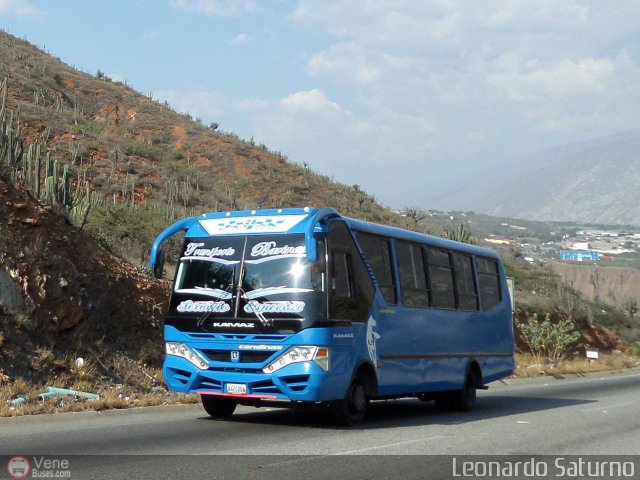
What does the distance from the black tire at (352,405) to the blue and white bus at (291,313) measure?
0.6 inches

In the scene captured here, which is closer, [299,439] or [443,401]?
[299,439]

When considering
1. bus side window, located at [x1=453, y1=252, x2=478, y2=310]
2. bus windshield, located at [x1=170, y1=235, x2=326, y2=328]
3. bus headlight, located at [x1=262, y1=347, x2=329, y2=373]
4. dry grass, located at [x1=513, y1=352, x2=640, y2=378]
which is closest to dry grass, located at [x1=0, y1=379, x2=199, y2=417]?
bus windshield, located at [x1=170, y1=235, x2=326, y2=328]

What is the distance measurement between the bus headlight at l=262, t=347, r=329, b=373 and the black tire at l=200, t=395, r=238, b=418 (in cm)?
204

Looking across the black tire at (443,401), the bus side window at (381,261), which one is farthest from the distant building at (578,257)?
the bus side window at (381,261)

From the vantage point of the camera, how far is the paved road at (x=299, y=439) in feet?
30.5

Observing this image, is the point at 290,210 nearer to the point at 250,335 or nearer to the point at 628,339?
the point at 250,335

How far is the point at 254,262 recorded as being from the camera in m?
12.7

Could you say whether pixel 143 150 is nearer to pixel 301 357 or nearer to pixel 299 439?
pixel 301 357

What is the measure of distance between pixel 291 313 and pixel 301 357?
0.61 meters

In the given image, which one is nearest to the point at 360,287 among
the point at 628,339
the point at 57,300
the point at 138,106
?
the point at 57,300

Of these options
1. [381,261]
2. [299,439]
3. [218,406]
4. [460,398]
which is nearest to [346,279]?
[381,261]

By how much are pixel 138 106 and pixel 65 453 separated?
168ft

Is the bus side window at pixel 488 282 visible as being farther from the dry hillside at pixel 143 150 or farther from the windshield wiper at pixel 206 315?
the dry hillside at pixel 143 150

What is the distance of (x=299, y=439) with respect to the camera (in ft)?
37.9
